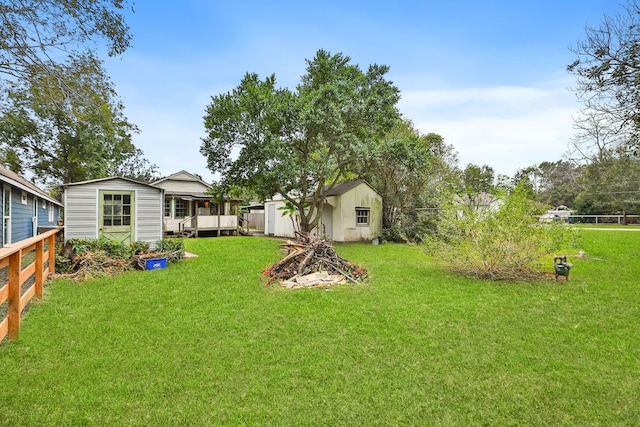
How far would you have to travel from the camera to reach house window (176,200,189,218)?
19.4m

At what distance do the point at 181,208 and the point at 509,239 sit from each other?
17658 mm

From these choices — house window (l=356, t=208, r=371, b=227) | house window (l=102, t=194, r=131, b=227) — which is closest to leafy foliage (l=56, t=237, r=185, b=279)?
house window (l=102, t=194, r=131, b=227)

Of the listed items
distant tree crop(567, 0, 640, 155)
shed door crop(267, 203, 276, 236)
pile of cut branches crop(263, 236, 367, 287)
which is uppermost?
distant tree crop(567, 0, 640, 155)

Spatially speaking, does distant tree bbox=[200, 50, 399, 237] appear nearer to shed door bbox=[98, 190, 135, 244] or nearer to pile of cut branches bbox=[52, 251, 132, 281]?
shed door bbox=[98, 190, 135, 244]

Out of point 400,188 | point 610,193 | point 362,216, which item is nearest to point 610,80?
point 400,188

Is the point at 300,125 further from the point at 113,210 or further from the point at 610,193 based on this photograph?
the point at 610,193

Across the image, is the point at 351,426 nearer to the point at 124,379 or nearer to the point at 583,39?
the point at 124,379

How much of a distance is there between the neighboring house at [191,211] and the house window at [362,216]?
7.23 m

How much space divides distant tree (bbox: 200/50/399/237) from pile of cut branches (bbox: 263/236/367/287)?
5.47 meters

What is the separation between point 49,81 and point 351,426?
32.5 feet

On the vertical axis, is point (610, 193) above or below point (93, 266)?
above

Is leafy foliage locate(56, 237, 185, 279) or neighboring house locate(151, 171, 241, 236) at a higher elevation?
neighboring house locate(151, 171, 241, 236)

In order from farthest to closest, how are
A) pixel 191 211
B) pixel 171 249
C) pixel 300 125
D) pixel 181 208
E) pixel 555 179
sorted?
1. pixel 555 179
2. pixel 191 211
3. pixel 181 208
4. pixel 300 125
5. pixel 171 249

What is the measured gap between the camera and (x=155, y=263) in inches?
340
